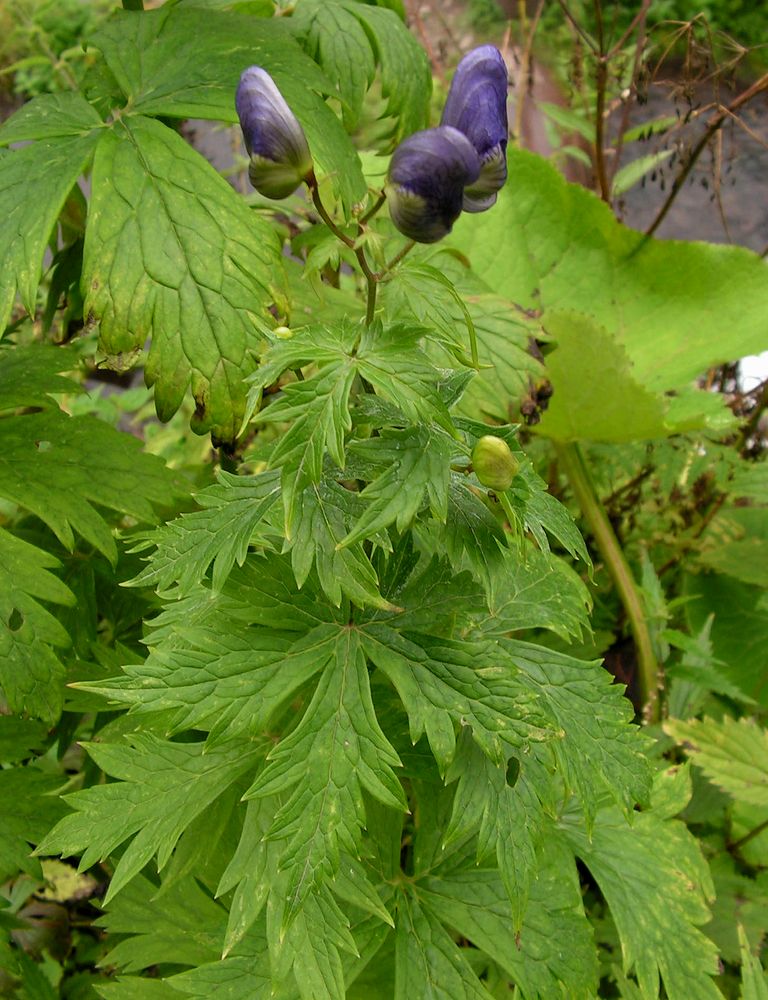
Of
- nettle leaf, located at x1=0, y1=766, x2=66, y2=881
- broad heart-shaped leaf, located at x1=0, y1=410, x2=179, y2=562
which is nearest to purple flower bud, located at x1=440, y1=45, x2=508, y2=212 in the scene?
broad heart-shaped leaf, located at x1=0, y1=410, x2=179, y2=562

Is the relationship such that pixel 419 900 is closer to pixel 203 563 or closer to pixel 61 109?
pixel 203 563

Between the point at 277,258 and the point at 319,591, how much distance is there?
39 centimetres

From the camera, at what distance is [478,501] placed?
807 mm

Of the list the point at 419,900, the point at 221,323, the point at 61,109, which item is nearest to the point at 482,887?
the point at 419,900

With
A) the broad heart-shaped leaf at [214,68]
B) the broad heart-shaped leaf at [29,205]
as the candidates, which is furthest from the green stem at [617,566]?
the broad heart-shaped leaf at [29,205]

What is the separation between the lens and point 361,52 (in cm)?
117

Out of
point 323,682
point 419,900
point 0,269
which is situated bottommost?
point 419,900

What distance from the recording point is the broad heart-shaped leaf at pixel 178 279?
94 centimetres

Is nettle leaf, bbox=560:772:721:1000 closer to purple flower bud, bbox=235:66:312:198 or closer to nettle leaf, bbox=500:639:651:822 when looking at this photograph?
nettle leaf, bbox=500:639:651:822

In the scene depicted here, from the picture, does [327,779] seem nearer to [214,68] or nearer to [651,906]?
[651,906]

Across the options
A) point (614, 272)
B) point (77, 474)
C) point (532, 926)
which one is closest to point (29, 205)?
point (77, 474)

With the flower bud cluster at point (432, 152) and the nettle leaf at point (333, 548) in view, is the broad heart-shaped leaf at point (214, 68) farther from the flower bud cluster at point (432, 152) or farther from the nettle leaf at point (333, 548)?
the nettle leaf at point (333, 548)

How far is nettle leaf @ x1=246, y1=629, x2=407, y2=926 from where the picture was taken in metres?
0.75

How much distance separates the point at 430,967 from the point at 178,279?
0.74m
